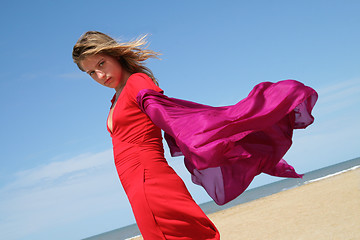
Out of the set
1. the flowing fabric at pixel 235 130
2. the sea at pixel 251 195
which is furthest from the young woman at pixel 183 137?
the sea at pixel 251 195

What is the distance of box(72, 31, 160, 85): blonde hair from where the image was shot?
93.4 inches

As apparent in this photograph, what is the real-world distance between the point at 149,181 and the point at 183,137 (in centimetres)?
32

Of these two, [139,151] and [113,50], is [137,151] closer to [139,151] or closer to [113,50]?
[139,151]

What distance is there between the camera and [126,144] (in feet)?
7.31

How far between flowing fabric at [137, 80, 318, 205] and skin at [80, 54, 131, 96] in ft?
1.24

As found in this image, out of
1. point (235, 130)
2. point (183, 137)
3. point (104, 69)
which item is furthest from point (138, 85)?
point (235, 130)

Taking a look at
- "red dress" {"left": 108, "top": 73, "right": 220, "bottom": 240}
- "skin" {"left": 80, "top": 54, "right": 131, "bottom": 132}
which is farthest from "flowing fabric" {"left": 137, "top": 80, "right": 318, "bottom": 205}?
"skin" {"left": 80, "top": 54, "right": 131, "bottom": 132}

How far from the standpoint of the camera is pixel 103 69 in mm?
2404

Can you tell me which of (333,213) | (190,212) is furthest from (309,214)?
(190,212)

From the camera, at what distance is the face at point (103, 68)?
2.40 m

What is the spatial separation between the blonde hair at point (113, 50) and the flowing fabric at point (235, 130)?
1.36 feet

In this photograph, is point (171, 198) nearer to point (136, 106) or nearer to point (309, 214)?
point (136, 106)

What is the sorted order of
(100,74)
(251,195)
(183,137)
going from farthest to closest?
(251,195)
(100,74)
(183,137)

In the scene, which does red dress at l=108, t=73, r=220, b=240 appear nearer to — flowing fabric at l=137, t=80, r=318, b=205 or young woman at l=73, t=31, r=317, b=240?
young woman at l=73, t=31, r=317, b=240
